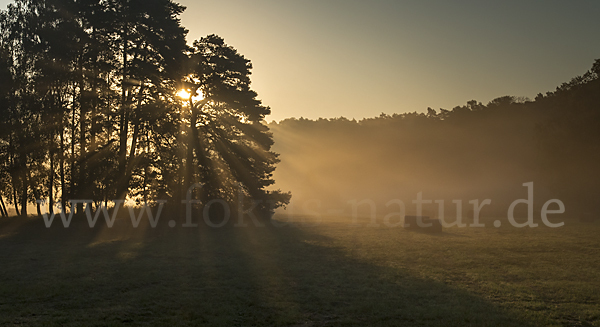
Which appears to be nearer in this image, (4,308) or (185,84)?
(4,308)

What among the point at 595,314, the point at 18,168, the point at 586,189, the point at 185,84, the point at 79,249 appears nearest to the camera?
the point at 595,314

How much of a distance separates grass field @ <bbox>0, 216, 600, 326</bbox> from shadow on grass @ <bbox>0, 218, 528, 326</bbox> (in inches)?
1.6

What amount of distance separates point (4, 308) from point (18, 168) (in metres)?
24.6

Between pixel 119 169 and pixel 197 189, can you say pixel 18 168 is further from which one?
pixel 197 189

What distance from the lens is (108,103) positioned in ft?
105

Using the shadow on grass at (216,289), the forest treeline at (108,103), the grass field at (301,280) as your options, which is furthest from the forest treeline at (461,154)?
the shadow on grass at (216,289)

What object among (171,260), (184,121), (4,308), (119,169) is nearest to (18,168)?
(119,169)

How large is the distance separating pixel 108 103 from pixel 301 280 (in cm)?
2402

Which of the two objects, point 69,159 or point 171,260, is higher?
point 69,159

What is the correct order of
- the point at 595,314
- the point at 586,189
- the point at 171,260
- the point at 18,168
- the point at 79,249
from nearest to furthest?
the point at 595,314 → the point at 171,260 → the point at 79,249 → the point at 18,168 → the point at 586,189

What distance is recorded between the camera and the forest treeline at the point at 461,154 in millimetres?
41844

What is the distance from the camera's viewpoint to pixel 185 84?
3428 cm

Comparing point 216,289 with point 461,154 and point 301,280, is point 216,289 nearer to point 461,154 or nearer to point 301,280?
point 301,280

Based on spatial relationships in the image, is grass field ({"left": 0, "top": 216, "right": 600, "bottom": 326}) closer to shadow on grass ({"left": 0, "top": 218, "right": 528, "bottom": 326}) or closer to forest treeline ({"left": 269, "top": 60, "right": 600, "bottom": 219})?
shadow on grass ({"left": 0, "top": 218, "right": 528, "bottom": 326})
